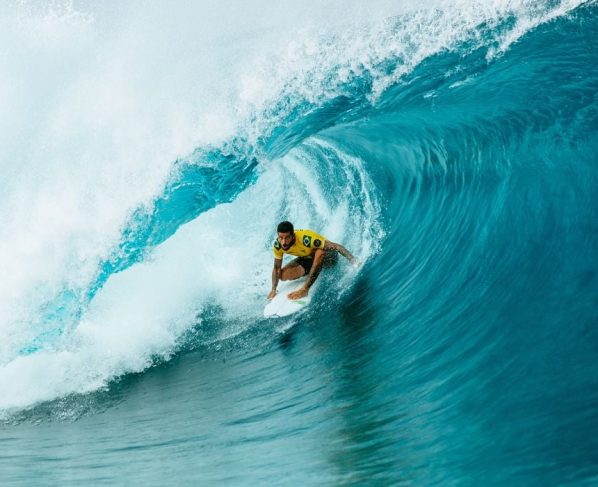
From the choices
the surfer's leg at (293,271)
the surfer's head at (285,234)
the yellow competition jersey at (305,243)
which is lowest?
the surfer's leg at (293,271)

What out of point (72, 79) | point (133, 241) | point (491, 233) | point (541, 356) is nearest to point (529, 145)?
point (491, 233)

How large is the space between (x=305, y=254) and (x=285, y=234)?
0.58 m

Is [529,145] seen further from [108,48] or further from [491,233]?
[108,48]

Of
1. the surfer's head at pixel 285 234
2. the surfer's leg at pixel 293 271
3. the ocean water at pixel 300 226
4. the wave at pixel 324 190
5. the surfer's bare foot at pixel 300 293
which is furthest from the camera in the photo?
the surfer's leg at pixel 293 271

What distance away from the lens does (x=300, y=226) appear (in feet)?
34.7

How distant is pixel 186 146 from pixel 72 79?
358 cm

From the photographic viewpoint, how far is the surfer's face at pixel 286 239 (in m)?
7.30

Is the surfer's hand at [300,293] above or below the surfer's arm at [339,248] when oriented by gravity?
below

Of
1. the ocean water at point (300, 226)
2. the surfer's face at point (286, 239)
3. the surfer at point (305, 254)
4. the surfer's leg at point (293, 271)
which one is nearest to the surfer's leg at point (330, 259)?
the surfer at point (305, 254)

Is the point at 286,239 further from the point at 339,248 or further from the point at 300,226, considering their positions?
the point at 300,226

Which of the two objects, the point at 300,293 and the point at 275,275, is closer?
the point at 300,293

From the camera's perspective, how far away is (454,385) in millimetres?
4996

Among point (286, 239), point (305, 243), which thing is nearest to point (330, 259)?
point (305, 243)

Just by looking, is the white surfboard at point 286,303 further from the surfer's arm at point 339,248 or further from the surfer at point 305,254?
the surfer's arm at point 339,248
